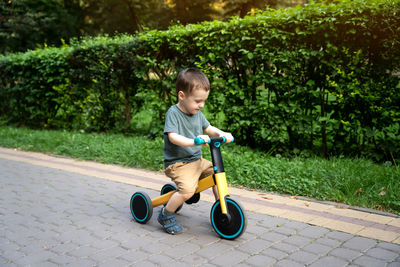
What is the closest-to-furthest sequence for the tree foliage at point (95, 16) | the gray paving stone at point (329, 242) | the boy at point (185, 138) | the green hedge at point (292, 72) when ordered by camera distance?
the gray paving stone at point (329, 242) < the boy at point (185, 138) < the green hedge at point (292, 72) < the tree foliage at point (95, 16)

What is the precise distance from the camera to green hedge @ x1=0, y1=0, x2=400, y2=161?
5.09 metres

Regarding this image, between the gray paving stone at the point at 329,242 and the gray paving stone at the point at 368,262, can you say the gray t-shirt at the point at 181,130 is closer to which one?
the gray paving stone at the point at 329,242

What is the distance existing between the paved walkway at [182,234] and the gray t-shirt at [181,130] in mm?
696

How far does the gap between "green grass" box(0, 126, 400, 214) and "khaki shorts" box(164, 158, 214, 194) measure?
4.70 ft

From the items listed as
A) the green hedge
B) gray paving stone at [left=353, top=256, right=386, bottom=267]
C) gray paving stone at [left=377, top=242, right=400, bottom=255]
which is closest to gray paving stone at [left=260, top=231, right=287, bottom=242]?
gray paving stone at [left=353, top=256, right=386, bottom=267]

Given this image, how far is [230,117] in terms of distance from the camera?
6.26m

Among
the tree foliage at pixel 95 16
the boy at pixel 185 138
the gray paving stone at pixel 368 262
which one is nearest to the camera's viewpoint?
the gray paving stone at pixel 368 262

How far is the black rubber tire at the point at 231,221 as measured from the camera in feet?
9.98

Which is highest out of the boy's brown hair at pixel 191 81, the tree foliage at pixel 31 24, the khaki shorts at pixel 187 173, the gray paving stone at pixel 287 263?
the tree foliage at pixel 31 24

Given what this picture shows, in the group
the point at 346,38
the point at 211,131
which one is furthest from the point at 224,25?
the point at 211,131

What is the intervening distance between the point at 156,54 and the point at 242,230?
4.98m

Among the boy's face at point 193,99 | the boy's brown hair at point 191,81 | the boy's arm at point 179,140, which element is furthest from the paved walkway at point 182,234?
the boy's brown hair at point 191,81

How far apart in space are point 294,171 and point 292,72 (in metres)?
1.68

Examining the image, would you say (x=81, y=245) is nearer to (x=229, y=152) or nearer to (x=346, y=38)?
(x=229, y=152)
